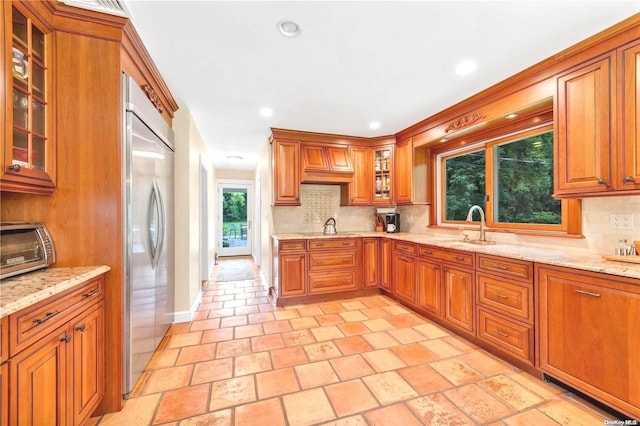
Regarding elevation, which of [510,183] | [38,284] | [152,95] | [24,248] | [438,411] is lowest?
[438,411]

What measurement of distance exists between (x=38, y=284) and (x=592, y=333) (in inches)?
120

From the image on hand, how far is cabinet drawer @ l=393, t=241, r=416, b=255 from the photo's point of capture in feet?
10.8

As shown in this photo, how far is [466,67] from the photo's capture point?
219 centimetres

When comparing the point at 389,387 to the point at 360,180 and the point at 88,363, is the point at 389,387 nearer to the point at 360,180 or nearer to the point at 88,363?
the point at 88,363

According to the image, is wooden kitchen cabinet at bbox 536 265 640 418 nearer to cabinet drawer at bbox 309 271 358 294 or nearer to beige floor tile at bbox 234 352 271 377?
beige floor tile at bbox 234 352 271 377

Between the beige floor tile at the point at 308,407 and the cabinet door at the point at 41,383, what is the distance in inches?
44.8

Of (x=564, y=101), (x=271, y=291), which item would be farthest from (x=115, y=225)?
(x=564, y=101)

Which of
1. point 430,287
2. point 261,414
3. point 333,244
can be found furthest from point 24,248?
point 430,287

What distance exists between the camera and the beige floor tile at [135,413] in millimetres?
1551

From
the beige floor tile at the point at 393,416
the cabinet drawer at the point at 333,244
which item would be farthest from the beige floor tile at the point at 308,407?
the cabinet drawer at the point at 333,244

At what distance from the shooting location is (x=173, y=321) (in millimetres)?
2943

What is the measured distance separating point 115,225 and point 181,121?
182 cm

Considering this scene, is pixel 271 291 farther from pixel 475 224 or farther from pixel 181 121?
pixel 475 224

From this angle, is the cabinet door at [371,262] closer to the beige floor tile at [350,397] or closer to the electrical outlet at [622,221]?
the beige floor tile at [350,397]
